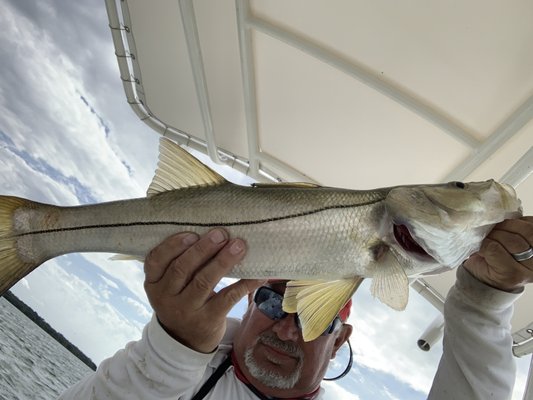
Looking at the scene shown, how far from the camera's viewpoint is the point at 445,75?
423 cm

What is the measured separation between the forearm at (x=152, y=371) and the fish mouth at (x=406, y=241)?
1.39 meters

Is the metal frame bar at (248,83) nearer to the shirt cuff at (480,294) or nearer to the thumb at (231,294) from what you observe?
the thumb at (231,294)

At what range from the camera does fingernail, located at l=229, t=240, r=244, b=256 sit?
Answer: 231cm

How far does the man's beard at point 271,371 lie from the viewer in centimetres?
360

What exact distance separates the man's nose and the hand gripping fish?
1.56 m

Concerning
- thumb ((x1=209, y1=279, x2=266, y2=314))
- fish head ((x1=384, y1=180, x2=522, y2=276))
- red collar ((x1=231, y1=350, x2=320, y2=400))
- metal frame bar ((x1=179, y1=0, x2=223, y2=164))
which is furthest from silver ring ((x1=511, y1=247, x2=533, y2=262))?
metal frame bar ((x1=179, y1=0, x2=223, y2=164))

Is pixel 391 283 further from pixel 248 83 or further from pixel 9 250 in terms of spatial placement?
pixel 248 83

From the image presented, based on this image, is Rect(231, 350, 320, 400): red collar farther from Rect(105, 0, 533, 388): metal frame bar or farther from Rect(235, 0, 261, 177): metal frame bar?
Rect(235, 0, 261, 177): metal frame bar

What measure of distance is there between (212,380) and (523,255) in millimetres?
2436

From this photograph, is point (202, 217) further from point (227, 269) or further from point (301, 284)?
point (301, 284)

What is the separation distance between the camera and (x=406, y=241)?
7.70 ft

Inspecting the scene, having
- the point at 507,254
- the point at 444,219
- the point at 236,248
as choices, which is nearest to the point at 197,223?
the point at 236,248

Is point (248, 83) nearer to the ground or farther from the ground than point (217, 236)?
farther from the ground

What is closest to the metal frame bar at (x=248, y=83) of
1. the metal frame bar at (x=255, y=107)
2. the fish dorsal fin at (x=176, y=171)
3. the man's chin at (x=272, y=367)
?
the metal frame bar at (x=255, y=107)
